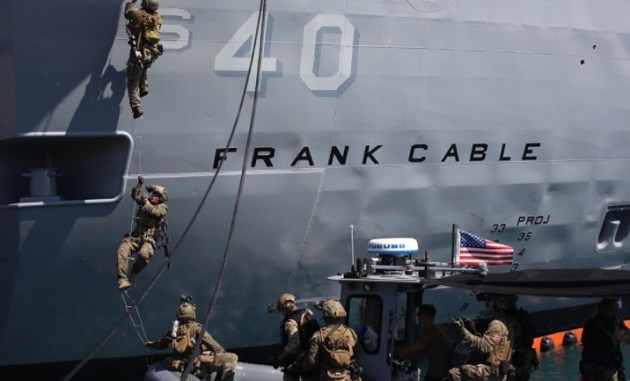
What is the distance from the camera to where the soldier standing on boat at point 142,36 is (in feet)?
39.6

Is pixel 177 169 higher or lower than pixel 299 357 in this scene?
higher

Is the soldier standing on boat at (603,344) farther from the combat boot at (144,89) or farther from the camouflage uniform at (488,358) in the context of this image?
the combat boot at (144,89)

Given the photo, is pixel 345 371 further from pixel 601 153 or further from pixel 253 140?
pixel 601 153

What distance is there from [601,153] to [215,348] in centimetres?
774

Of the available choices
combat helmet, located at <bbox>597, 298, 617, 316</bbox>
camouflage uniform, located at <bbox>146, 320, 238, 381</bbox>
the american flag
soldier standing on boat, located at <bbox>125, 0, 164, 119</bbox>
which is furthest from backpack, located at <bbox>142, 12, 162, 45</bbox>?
combat helmet, located at <bbox>597, 298, 617, 316</bbox>

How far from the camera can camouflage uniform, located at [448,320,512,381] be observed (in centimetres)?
1034

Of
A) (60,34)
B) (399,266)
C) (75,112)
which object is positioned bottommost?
(399,266)

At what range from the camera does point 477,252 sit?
12.0 meters

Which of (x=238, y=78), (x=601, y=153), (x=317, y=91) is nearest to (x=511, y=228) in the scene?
(x=601, y=153)

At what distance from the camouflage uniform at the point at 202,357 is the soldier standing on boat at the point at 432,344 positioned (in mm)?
1987

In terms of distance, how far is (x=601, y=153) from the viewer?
16797mm

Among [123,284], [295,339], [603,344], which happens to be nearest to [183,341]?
[123,284]

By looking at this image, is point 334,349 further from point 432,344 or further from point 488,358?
point 488,358

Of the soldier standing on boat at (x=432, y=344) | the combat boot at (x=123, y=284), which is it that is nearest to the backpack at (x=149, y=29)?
the combat boot at (x=123, y=284)
